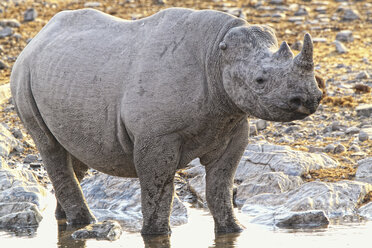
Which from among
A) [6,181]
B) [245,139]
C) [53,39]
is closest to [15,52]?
[6,181]

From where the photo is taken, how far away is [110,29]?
756 centimetres

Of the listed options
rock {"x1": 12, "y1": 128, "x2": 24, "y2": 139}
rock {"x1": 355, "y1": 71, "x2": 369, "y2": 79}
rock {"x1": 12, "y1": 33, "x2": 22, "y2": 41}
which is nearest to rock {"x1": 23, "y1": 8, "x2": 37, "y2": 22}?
rock {"x1": 12, "y1": 33, "x2": 22, "y2": 41}

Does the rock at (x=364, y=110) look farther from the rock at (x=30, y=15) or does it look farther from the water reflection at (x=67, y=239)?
the rock at (x=30, y=15)

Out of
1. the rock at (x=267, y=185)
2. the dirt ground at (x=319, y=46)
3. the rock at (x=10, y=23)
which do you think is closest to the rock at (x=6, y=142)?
the dirt ground at (x=319, y=46)

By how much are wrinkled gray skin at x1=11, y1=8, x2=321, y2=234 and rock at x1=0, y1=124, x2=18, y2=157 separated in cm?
322

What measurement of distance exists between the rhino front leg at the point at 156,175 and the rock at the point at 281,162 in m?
2.68

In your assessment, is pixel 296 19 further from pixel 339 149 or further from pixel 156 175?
pixel 156 175

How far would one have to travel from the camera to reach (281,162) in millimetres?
9859

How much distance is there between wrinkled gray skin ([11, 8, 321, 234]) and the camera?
247 inches

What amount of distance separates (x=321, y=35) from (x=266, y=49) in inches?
521

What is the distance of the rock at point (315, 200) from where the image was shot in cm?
840

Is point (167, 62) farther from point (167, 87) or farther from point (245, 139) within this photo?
point (245, 139)

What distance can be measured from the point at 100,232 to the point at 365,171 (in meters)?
3.44

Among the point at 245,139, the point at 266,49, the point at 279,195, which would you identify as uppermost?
the point at 266,49
